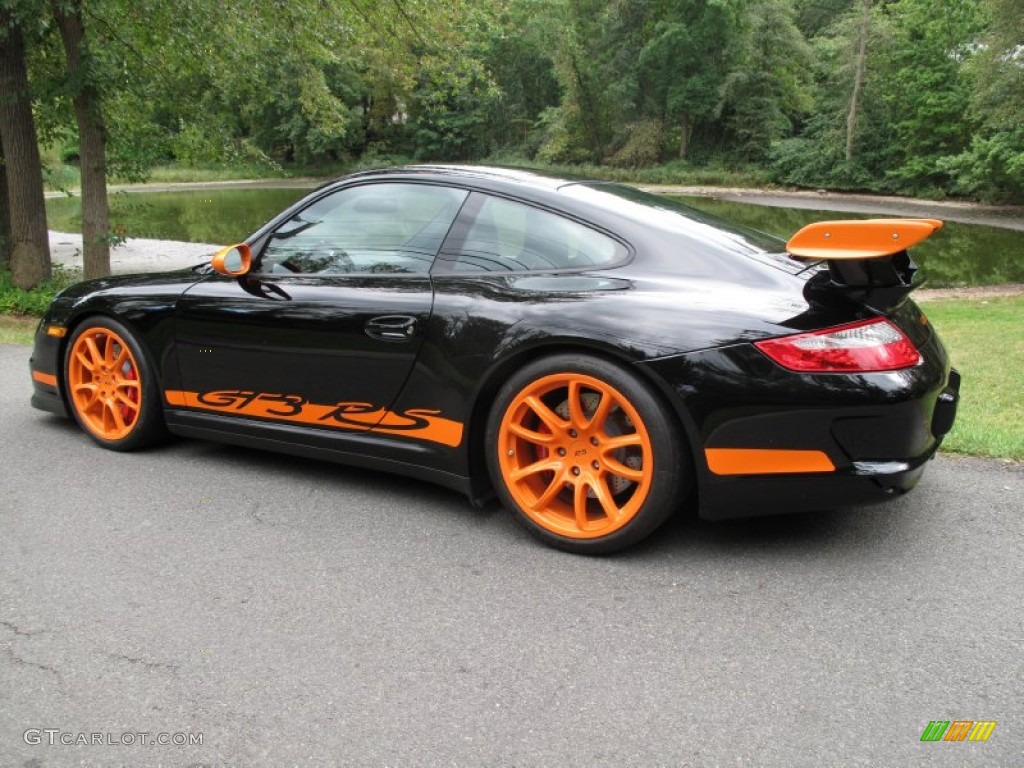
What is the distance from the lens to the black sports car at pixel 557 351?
281 centimetres

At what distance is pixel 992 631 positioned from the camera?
2.56 meters

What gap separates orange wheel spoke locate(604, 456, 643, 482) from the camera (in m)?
3.00

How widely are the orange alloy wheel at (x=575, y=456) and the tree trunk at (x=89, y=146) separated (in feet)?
30.7

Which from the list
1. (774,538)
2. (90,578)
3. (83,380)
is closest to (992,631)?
(774,538)

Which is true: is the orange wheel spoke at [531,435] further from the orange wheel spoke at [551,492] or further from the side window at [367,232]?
the side window at [367,232]

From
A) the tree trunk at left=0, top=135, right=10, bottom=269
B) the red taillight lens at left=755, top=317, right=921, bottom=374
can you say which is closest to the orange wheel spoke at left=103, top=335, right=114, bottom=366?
the red taillight lens at left=755, top=317, right=921, bottom=374

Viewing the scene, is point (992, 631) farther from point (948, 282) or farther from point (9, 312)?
point (948, 282)

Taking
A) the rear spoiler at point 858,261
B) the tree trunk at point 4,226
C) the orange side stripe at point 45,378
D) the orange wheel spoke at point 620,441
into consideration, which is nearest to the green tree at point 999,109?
the tree trunk at point 4,226

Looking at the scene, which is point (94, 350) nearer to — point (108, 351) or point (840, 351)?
point (108, 351)

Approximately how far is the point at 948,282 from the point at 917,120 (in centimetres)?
2817

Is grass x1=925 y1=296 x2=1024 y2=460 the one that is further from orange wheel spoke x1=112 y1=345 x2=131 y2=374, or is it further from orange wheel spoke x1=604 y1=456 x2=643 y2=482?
orange wheel spoke x1=112 y1=345 x2=131 y2=374

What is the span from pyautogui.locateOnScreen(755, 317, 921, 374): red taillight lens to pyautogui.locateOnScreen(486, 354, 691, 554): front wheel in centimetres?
44

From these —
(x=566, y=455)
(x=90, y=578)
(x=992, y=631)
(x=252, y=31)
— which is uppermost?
(x=252, y=31)

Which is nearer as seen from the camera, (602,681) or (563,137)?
(602,681)
